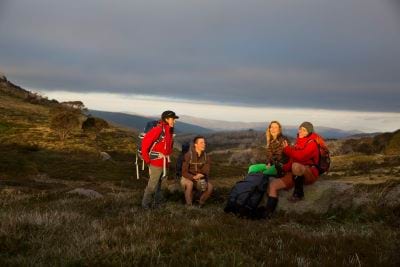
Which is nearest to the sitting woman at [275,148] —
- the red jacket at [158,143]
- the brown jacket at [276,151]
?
the brown jacket at [276,151]

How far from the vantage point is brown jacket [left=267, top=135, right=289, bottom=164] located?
40.2 ft

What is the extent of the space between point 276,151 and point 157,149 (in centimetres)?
322

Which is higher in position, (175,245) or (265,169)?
(265,169)

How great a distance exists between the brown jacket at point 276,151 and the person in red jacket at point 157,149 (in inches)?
104

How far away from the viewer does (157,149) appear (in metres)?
13.0

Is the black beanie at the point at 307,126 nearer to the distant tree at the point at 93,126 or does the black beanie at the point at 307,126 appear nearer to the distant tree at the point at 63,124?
the distant tree at the point at 63,124

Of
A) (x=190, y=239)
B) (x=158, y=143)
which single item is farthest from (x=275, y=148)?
(x=190, y=239)

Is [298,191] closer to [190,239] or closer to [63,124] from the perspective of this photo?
[190,239]

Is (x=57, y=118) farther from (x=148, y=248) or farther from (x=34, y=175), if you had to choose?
(x=148, y=248)

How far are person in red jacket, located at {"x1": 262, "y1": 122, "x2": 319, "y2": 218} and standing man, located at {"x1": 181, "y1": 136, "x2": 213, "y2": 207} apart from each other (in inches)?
102

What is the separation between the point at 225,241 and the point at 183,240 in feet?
2.03

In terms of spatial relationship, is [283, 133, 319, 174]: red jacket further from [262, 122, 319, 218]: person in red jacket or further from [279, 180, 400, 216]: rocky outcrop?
[279, 180, 400, 216]: rocky outcrop

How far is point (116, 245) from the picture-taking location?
20.4 ft

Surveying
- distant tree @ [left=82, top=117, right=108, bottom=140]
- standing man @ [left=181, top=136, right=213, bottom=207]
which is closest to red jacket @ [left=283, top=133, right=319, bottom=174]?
standing man @ [left=181, top=136, right=213, bottom=207]
